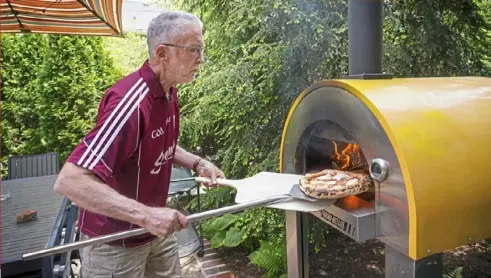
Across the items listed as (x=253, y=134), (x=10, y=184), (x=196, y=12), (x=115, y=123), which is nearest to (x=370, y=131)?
(x=115, y=123)

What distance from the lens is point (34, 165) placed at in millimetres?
4809

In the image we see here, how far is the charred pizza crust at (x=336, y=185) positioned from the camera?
5.44 ft

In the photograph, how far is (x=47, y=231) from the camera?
8.82 feet

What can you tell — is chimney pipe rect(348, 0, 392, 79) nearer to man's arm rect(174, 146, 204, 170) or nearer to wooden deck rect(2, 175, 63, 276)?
man's arm rect(174, 146, 204, 170)

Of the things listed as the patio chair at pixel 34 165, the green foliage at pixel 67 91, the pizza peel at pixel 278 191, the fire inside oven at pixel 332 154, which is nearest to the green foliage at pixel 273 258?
the fire inside oven at pixel 332 154

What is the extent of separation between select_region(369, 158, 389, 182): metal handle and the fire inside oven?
0.24 meters

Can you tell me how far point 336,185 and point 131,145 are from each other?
3.15 feet

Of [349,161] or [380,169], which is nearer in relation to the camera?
[380,169]

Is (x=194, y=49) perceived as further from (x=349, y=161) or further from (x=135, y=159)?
(x=349, y=161)

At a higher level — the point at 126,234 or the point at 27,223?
the point at 126,234

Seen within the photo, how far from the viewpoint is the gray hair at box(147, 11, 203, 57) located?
174cm

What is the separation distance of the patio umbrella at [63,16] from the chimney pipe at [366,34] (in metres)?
2.33

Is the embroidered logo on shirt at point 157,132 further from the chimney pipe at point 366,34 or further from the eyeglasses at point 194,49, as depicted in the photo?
the chimney pipe at point 366,34

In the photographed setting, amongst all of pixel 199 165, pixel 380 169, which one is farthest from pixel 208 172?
pixel 380 169
